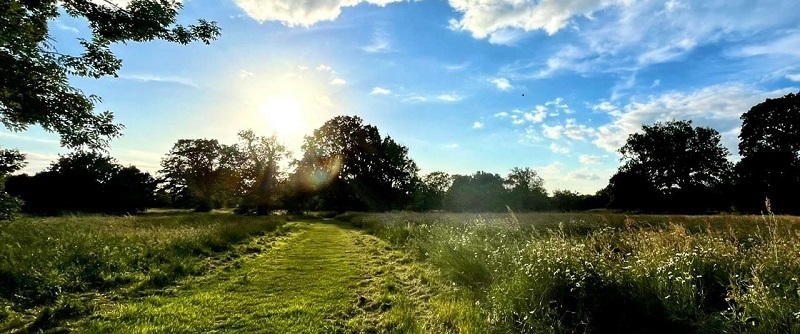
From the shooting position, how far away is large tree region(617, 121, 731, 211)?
4475cm

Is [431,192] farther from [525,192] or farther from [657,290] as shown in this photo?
[657,290]

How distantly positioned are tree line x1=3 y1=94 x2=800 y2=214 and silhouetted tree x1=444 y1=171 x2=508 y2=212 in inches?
534

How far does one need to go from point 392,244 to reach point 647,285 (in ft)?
35.2

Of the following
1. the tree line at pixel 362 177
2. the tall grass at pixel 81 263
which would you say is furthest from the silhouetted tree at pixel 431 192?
the tall grass at pixel 81 263

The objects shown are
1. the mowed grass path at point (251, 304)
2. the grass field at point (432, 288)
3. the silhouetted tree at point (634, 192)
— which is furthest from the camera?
the silhouetted tree at point (634, 192)

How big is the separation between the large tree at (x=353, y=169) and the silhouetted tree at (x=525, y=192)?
21.4 metres

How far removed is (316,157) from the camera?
5631cm

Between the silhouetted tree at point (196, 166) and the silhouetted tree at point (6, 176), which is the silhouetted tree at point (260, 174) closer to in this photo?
the silhouetted tree at point (196, 166)

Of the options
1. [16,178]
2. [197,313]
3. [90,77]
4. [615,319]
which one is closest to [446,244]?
[615,319]

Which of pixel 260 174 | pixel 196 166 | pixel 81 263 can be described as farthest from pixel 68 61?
pixel 196 166

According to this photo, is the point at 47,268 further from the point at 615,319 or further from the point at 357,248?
the point at 615,319

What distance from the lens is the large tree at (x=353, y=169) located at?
174ft

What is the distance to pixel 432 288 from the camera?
A: 7.43 m

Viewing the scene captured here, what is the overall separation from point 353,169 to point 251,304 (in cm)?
4918
